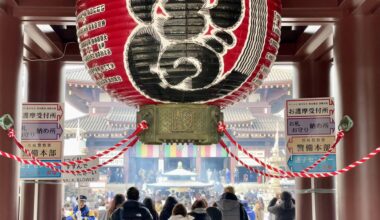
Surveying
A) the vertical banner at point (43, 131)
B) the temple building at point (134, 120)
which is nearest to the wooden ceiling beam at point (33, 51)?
the vertical banner at point (43, 131)

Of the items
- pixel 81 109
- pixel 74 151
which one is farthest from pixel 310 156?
pixel 81 109

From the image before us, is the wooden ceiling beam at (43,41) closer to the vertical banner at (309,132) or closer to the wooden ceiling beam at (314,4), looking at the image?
the wooden ceiling beam at (314,4)

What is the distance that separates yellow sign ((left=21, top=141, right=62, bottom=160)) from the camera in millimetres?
6301

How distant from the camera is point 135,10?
2.50 meters

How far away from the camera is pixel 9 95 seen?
5016mm

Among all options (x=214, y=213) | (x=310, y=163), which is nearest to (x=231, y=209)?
(x=214, y=213)

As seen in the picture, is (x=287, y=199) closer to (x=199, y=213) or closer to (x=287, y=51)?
(x=199, y=213)

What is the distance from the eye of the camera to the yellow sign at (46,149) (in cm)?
630

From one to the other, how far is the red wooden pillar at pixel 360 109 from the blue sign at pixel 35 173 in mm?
3329

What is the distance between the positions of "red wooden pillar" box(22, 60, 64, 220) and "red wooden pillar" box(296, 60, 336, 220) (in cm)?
334

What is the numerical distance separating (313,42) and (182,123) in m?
4.23

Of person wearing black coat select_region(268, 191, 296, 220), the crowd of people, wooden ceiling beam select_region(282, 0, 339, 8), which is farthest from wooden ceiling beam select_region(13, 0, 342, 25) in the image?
person wearing black coat select_region(268, 191, 296, 220)

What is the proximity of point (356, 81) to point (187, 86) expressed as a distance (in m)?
2.99

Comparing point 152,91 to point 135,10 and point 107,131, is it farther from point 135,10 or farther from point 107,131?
point 107,131
